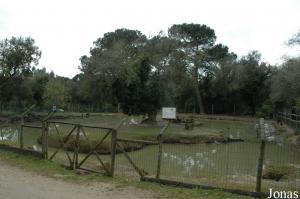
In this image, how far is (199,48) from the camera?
268ft

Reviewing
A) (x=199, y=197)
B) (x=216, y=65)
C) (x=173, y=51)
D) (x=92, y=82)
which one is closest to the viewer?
(x=199, y=197)

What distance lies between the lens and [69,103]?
8000cm

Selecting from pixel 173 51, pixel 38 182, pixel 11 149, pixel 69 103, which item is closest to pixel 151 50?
pixel 173 51

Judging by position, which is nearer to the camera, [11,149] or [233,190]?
[233,190]

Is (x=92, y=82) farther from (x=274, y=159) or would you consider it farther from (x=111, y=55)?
(x=274, y=159)

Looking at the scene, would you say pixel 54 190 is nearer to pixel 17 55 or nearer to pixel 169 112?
pixel 169 112

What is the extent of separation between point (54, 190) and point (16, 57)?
159 ft

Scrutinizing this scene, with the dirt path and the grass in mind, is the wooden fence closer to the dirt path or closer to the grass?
the grass

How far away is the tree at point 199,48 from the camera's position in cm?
7225

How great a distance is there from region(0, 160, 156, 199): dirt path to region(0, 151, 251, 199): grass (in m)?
0.42

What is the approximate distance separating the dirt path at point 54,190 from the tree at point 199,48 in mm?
59857

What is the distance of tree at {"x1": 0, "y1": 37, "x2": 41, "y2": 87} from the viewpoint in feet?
184

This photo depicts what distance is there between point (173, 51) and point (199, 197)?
171 feet

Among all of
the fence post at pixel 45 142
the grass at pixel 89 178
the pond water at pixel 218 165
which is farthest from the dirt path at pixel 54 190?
the fence post at pixel 45 142
